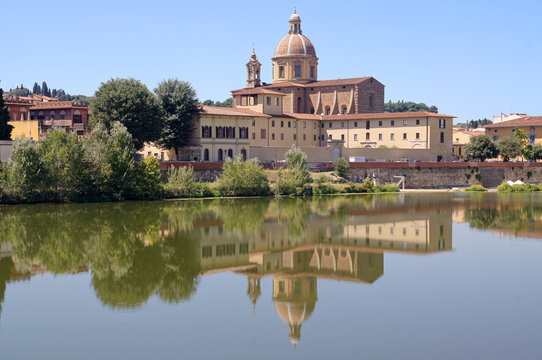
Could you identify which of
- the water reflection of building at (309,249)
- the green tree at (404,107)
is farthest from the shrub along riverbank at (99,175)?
the green tree at (404,107)

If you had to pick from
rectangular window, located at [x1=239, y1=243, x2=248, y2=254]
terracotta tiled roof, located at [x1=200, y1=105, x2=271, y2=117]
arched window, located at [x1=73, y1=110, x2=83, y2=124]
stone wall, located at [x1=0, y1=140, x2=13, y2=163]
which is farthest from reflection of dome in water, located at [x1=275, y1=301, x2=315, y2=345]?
arched window, located at [x1=73, y1=110, x2=83, y2=124]

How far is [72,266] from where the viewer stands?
23219 mm

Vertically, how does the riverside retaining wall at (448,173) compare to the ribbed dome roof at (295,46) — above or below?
below

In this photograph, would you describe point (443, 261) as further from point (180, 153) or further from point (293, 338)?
point (180, 153)

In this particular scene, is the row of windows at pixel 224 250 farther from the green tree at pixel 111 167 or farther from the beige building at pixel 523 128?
the beige building at pixel 523 128

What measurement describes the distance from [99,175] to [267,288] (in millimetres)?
29328

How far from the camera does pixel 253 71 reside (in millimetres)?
85688

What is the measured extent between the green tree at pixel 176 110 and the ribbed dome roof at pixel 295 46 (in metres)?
28.3

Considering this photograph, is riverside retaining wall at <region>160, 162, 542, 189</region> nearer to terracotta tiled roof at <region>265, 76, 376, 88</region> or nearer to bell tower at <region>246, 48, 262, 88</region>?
terracotta tiled roof at <region>265, 76, 376, 88</region>

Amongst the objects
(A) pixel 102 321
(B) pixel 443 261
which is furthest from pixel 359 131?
(A) pixel 102 321

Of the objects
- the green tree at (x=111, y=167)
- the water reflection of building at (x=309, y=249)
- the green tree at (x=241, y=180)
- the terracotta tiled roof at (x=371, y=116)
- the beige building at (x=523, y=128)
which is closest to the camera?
the water reflection of building at (x=309, y=249)

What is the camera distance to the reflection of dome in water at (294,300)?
16.2 metres

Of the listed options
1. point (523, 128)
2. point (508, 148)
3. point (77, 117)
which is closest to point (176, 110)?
point (77, 117)

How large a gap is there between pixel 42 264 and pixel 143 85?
3471 centimetres
